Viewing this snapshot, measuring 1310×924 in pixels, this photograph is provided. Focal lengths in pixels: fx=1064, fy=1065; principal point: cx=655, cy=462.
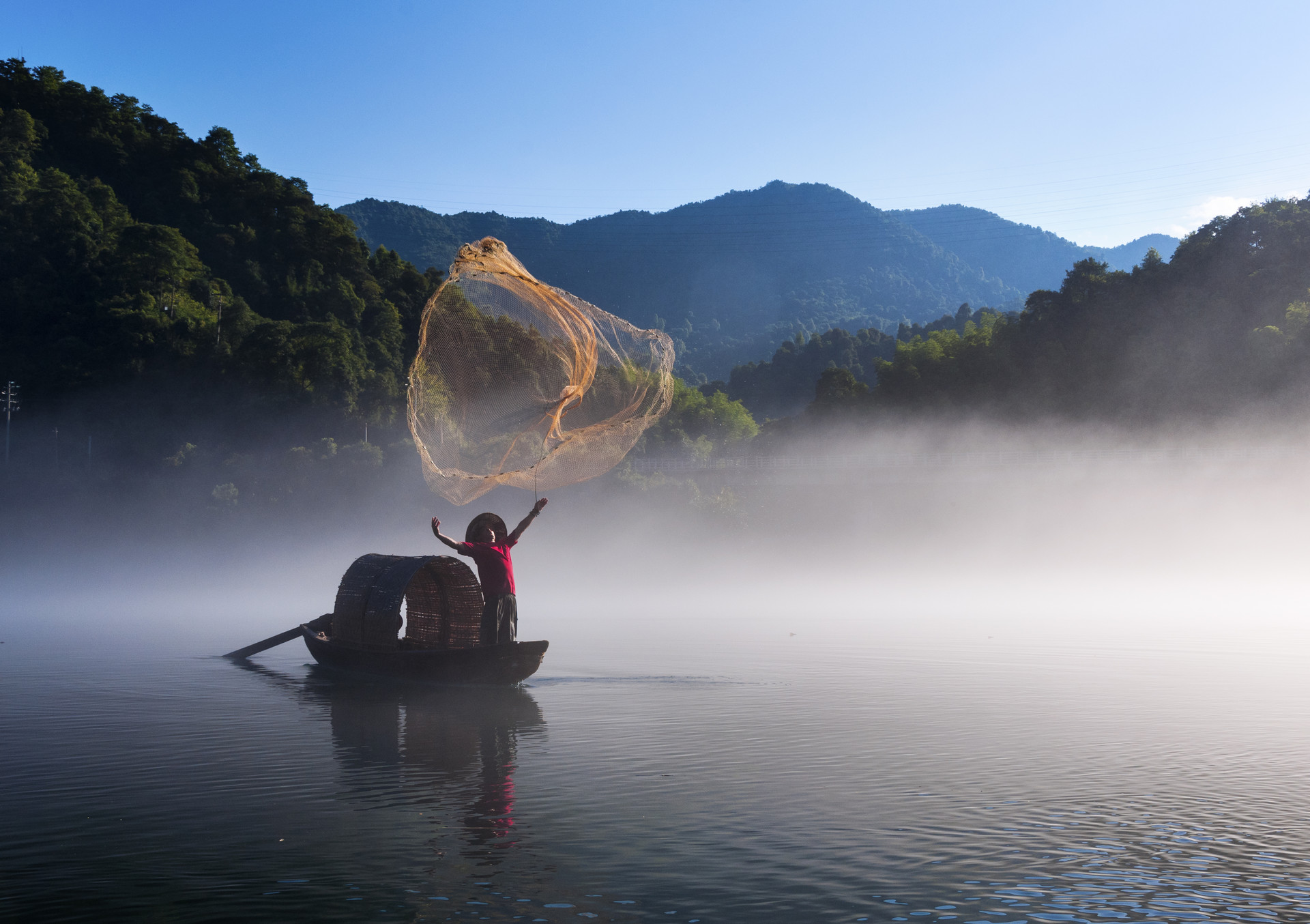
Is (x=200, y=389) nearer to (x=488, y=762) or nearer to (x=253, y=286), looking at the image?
(x=253, y=286)

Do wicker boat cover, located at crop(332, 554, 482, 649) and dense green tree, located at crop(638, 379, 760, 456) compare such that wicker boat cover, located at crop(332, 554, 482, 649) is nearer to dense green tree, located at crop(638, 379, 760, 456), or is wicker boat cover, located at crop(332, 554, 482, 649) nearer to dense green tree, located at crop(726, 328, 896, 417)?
dense green tree, located at crop(638, 379, 760, 456)

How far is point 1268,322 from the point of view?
76562 millimetres

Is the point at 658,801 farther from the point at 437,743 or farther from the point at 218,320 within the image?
the point at 218,320

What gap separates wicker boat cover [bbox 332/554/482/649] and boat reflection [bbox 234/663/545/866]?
108cm

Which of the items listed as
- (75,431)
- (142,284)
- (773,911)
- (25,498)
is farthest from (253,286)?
(773,911)

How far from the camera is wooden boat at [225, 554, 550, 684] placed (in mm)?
19016

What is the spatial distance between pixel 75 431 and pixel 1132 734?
2980 inches

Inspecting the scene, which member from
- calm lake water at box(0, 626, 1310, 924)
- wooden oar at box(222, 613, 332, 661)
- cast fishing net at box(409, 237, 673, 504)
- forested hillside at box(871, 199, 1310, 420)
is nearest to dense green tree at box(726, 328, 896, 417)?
forested hillside at box(871, 199, 1310, 420)

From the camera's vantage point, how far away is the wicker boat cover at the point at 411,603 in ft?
64.1

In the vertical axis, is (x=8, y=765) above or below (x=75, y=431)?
below

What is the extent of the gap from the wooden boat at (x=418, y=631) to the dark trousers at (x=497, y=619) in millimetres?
236

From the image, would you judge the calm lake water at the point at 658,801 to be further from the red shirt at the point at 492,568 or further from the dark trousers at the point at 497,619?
the red shirt at the point at 492,568

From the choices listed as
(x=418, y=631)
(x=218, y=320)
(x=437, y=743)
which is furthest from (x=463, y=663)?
(x=218, y=320)

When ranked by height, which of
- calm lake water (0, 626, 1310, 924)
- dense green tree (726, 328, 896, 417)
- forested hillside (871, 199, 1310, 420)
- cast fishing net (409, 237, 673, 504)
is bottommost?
calm lake water (0, 626, 1310, 924)
